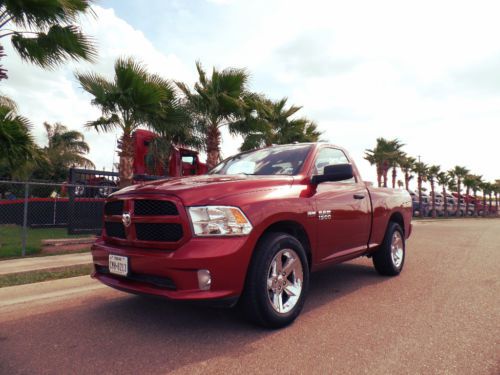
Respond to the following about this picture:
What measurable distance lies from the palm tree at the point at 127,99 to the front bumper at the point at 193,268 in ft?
24.3

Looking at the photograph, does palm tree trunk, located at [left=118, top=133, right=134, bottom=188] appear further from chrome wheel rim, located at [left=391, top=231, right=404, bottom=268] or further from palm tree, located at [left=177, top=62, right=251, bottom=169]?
chrome wheel rim, located at [left=391, top=231, right=404, bottom=268]

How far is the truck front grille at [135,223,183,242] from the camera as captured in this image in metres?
2.76

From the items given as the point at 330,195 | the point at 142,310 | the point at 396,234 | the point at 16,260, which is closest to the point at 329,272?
the point at 396,234

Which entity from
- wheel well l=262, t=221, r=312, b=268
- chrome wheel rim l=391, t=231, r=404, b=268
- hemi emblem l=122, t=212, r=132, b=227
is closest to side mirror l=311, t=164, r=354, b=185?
wheel well l=262, t=221, r=312, b=268

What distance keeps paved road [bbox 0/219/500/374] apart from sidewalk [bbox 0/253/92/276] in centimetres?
184

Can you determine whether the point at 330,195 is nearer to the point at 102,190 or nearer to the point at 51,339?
the point at 51,339

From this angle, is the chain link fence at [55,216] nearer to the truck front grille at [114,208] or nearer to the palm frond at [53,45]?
the palm frond at [53,45]

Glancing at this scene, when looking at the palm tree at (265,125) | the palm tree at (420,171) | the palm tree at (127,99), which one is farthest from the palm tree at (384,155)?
the palm tree at (127,99)

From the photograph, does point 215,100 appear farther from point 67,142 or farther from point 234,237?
point 67,142

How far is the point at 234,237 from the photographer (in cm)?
274

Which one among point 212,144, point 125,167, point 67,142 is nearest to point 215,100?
point 212,144

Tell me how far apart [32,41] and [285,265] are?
24.9 feet

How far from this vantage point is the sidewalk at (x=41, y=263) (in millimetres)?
5488

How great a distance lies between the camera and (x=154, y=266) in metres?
2.70
